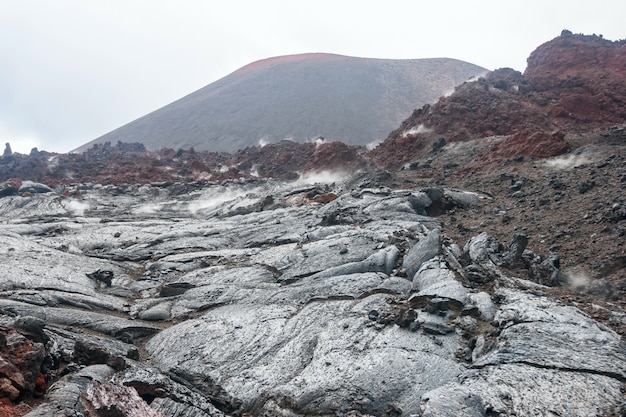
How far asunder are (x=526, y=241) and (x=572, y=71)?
41433mm

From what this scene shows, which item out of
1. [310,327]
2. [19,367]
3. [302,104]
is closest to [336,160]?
[310,327]

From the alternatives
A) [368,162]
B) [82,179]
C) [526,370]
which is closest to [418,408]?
[526,370]

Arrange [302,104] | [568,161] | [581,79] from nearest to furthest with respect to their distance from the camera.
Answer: [568,161]
[581,79]
[302,104]

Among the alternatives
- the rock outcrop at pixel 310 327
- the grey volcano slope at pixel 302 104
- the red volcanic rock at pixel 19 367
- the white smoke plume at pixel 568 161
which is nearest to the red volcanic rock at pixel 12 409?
the red volcanic rock at pixel 19 367

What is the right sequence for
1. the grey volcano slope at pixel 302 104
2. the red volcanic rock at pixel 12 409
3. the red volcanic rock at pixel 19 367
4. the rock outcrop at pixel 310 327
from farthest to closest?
the grey volcano slope at pixel 302 104 → the rock outcrop at pixel 310 327 → the red volcanic rock at pixel 19 367 → the red volcanic rock at pixel 12 409

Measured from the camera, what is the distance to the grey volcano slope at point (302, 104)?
64.9 meters

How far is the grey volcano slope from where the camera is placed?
213 ft

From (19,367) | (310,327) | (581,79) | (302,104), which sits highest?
(302,104)

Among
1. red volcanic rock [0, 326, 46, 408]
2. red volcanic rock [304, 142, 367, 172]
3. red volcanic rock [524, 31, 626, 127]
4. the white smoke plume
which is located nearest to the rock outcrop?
red volcanic rock [0, 326, 46, 408]

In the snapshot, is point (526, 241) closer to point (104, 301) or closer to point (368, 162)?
point (104, 301)

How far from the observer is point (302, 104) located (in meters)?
74.9

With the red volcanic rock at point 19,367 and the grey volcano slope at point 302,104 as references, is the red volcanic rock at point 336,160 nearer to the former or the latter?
the red volcanic rock at point 19,367

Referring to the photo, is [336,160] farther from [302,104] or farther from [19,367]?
[302,104]

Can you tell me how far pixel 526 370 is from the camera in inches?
261
